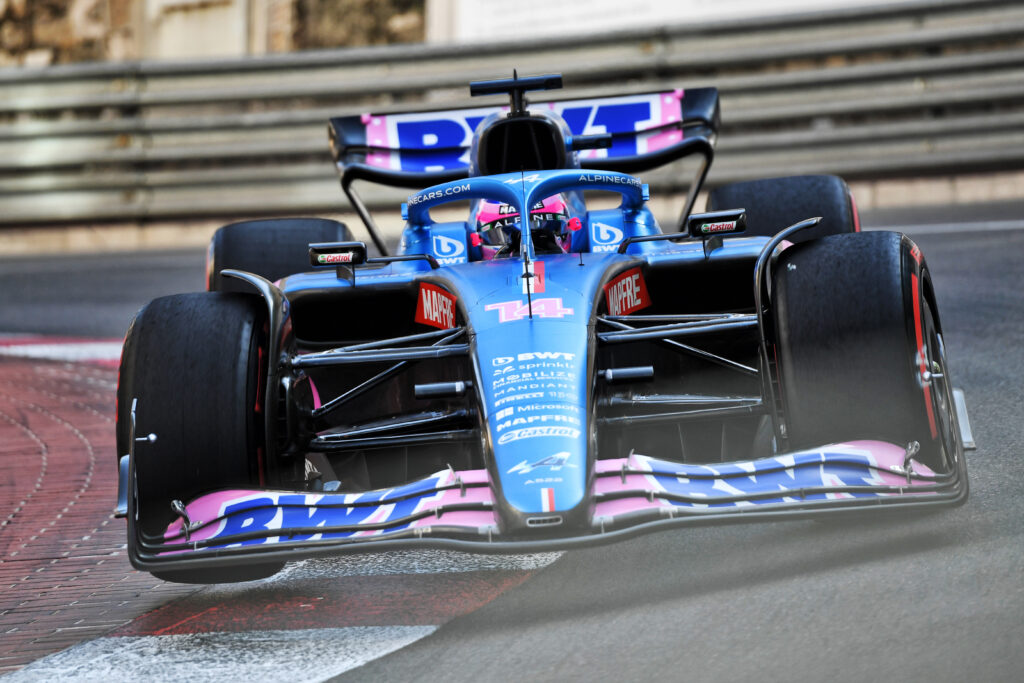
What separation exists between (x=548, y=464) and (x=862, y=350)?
95 cm

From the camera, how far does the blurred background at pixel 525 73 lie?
9961 mm

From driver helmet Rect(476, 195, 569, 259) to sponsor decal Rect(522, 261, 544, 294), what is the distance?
2.86ft

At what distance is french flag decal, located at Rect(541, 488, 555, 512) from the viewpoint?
124 inches

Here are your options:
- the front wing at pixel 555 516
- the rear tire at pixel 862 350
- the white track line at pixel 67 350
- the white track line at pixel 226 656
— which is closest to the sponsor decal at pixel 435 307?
the front wing at pixel 555 516

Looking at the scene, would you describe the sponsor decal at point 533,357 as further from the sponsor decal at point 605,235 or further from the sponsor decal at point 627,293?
the sponsor decal at point 605,235

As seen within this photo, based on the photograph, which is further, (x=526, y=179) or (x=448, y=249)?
(x=448, y=249)

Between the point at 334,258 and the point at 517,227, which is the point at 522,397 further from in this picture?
the point at 517,227

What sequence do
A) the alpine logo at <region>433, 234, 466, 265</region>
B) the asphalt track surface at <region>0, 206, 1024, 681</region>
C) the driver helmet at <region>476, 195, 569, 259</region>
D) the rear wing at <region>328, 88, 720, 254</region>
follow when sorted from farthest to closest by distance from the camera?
the rear wing at <region>328, 88, 720, 254</region> < the alpine logo at <region>433, 234, 466, 265</region> < the driver helmet at <region>476, 195, 569, 259</region> < the asphalt track surface at <region>0, 206, 1024, 681</region>

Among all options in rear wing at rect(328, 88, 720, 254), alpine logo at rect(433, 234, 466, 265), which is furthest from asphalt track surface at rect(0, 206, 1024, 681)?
rear wing at rect(328, 88, 720, 254)

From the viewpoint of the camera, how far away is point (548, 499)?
3174mm

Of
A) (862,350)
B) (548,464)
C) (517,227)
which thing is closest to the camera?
(548,464)

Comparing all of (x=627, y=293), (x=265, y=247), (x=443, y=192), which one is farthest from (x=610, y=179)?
(x=265, y=247)

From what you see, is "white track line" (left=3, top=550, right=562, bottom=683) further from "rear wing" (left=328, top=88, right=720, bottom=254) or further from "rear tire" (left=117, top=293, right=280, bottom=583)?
"rear wing" (left=328, top=88, right=720, bottom=254)

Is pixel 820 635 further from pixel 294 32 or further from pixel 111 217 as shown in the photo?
pixel 294 32
